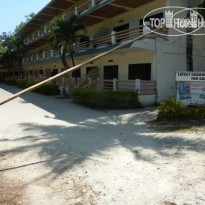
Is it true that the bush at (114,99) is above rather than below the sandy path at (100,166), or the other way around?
above

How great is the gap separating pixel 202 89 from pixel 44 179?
22.4ft

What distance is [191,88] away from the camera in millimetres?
7996

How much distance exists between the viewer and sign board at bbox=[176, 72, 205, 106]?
25.4ft

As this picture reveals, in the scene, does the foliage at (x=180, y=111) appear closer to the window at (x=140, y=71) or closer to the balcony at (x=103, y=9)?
the window at (x=140, y=71)

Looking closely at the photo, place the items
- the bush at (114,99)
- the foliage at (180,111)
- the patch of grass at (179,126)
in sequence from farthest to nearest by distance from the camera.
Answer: the bush at (114,99) < the foliage at (180,111) < the patch of grass at (179,126)

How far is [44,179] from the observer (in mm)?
3387

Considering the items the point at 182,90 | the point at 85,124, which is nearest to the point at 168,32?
the point at 182,90

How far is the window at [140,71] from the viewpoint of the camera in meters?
13.2

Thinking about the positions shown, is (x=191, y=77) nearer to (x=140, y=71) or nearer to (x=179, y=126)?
(x=179, y=126)

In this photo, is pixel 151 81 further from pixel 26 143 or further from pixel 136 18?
pixel 26 143

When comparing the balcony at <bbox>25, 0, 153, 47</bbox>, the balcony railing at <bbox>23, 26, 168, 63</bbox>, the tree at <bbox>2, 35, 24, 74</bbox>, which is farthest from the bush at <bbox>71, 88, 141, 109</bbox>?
the tree at <bbox>2, 35, 24, 74</bbox>

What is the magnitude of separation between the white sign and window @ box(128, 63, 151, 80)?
4911 millimetres
